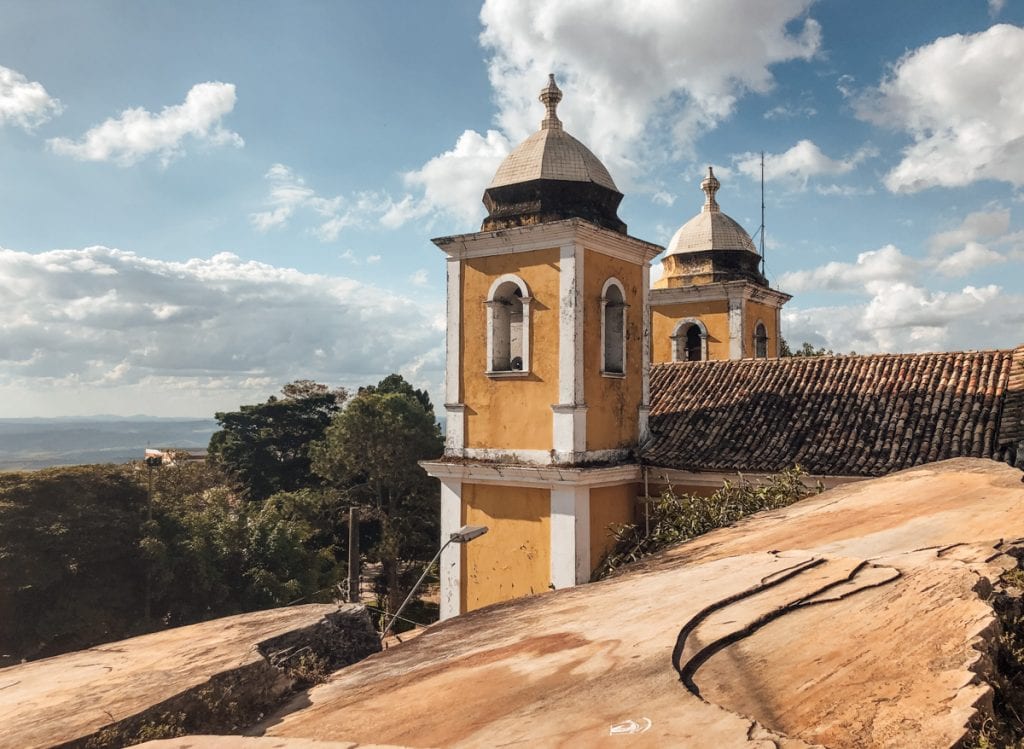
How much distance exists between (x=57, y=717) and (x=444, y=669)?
4.28ft

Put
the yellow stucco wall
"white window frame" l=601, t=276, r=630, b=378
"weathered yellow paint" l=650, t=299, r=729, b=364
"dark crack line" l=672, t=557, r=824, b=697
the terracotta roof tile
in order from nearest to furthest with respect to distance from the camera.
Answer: "dark crack line" l=672, t=557, r=824, b=697
the terracotta roof tile
"white window frame" l=601, t=276, r=630, b=378
the yellow stucco wall
"weathered yellow paint" l=650, t=299, r=729, b=364

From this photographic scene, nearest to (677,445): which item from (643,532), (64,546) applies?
(643,532)

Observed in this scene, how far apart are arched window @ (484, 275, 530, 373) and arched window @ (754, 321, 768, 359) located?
8348mm

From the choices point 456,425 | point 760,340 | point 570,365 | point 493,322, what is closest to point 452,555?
point 456,425

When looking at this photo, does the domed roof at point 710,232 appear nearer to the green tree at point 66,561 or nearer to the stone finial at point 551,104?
the stone finial at point 551,104

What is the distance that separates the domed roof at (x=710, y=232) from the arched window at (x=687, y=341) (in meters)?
1.91

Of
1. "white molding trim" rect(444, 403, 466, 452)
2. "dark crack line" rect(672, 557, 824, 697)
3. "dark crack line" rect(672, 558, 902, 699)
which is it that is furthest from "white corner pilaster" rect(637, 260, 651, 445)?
"dark crack line" rect(672, 558, 902, 699)

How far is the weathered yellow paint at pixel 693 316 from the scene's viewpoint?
16.9 m

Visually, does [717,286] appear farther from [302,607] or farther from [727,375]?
[302,607]

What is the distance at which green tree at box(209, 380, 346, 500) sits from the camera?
3183cm

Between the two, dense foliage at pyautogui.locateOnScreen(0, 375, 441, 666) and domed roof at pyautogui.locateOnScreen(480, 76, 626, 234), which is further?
dense foliage at pyautogui.locateOnScreen(0, 375, 441, 666)

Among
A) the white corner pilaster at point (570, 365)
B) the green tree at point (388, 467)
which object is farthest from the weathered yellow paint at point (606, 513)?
the green tree at point (388, 467)

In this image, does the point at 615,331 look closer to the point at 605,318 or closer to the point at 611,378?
the point at 605,318

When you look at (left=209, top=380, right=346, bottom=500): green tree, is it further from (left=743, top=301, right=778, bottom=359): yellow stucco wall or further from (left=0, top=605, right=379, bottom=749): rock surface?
(left=0, top=605, right=379, bottom=749): rock surface
